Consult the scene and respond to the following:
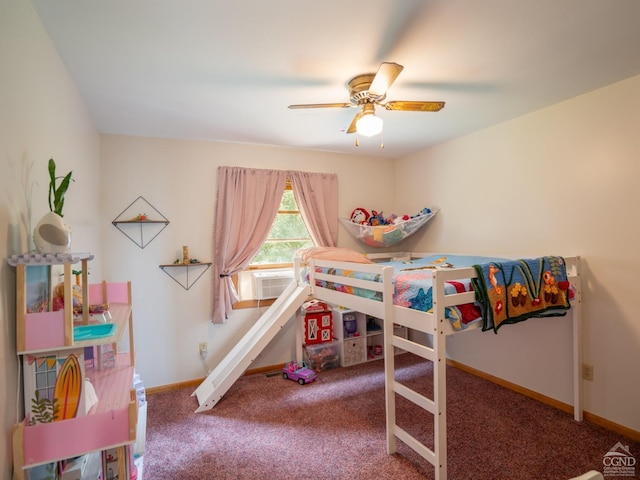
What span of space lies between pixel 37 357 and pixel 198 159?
2494mm

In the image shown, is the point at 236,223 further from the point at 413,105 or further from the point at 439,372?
the point at 439,372

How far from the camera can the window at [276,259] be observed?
140 inches

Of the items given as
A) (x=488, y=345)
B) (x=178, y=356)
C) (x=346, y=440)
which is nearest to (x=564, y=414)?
(x=488, y=345)

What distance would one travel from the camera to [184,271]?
3297 mm

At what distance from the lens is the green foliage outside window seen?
148 inches

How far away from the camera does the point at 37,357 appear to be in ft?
3.96

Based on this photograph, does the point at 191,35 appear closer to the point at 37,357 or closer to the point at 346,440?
the point at 37,357

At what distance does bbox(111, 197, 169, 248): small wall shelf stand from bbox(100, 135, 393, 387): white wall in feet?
0.13

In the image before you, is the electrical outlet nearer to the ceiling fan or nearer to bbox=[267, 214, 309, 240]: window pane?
bbox=[267, 214, 309, 240]: window pane

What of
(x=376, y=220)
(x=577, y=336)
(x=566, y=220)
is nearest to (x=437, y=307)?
(x=577, y=336)

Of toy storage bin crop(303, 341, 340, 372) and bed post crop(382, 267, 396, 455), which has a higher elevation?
bed post crop(382, 267, 396, 455)

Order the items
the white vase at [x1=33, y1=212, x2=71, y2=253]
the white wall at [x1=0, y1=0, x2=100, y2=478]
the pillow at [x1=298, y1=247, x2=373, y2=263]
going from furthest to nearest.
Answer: the pillow at [x1=298, y1=247, x2=373, y2=263], the white vase at [x1=33, y1=212, x2=71, y2=253], the white wall at [x1=0, y1=0, x2=100, y2=478]

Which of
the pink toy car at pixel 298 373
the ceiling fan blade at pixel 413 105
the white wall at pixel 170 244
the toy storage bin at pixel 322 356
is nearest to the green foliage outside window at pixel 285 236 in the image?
the white wall at pixel 170 244

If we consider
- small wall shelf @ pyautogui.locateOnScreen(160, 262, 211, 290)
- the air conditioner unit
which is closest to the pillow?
the air conditioner unit
